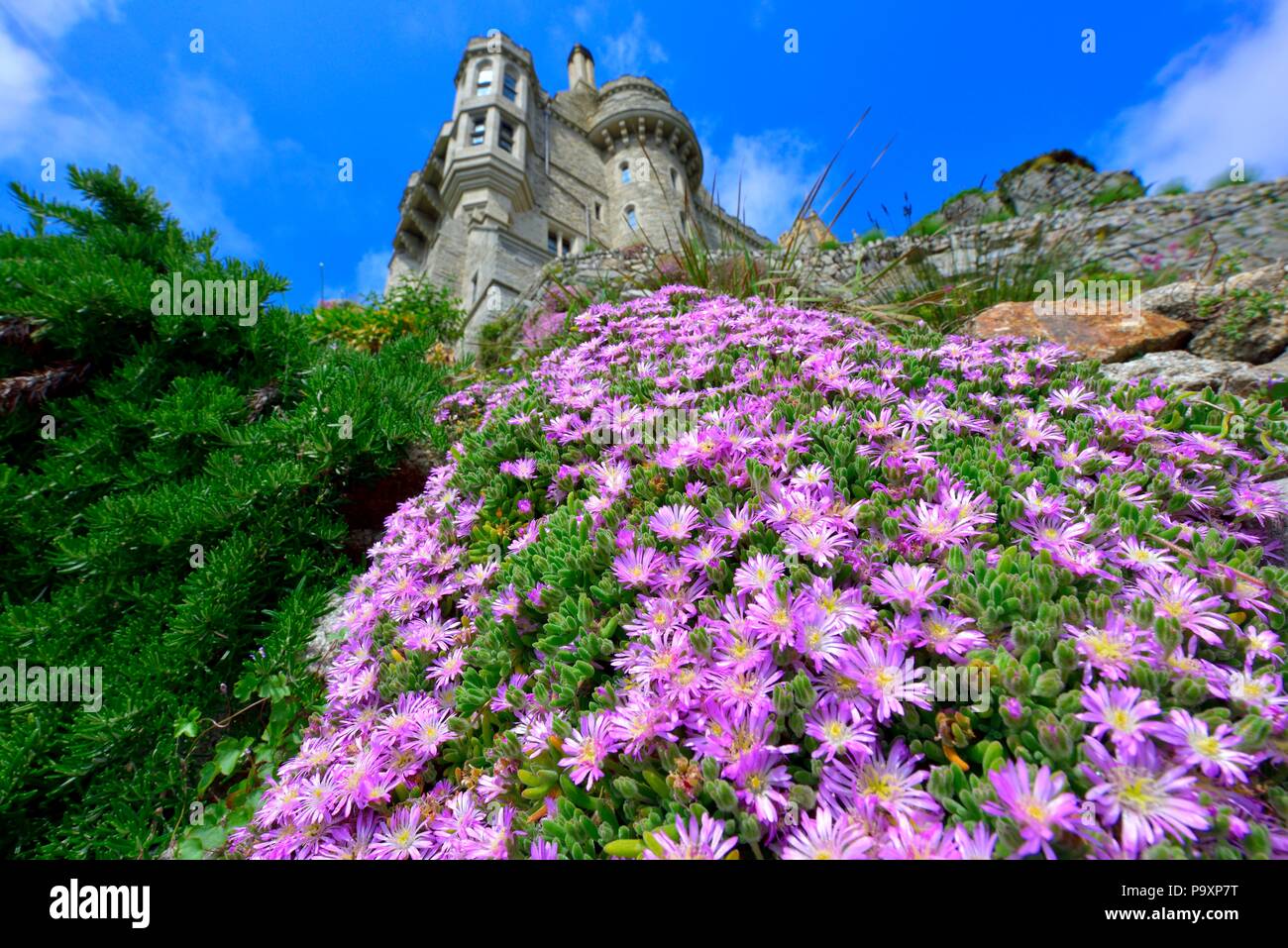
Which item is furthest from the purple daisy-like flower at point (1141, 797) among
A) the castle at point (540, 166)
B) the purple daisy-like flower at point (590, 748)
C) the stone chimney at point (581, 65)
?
the stone chimney at point (581, 65)

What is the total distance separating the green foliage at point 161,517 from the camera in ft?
5.85

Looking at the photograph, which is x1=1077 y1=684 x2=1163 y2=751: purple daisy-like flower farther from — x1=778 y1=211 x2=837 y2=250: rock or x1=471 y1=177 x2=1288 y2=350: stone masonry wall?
x1=471 y1=177 x2=1288 y2=350: stone masonry wall

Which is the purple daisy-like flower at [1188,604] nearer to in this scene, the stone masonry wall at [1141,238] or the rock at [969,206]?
the stone masonry wall at [1141,238]

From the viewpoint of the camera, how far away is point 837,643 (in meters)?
0.96

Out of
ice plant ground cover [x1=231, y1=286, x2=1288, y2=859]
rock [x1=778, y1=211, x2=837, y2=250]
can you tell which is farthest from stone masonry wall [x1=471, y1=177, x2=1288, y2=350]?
ice plant ground cover [x1=231, y1=286, x2=1288, y2=859]

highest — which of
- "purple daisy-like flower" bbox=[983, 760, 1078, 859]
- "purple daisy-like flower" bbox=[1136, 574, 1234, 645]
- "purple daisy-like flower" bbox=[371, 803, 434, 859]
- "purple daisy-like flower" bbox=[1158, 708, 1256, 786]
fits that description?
"purple daisy-like flower" bbox=[1136, 574, 1234, 645]

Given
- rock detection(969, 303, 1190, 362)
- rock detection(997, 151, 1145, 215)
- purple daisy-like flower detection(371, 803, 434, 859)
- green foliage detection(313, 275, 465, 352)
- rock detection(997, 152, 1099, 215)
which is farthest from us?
rock detection(997, 152, 1099, 215)

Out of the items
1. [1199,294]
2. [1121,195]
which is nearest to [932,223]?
[1121,195]

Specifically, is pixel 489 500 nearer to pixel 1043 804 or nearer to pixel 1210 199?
pixel 1043 804

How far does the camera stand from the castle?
20625 mm

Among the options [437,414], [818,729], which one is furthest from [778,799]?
[437,414]

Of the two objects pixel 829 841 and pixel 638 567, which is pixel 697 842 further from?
pixel 638 567

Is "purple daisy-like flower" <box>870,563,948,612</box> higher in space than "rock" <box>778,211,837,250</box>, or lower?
lower

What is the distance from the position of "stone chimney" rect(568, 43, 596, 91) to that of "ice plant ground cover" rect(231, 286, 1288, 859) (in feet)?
129
